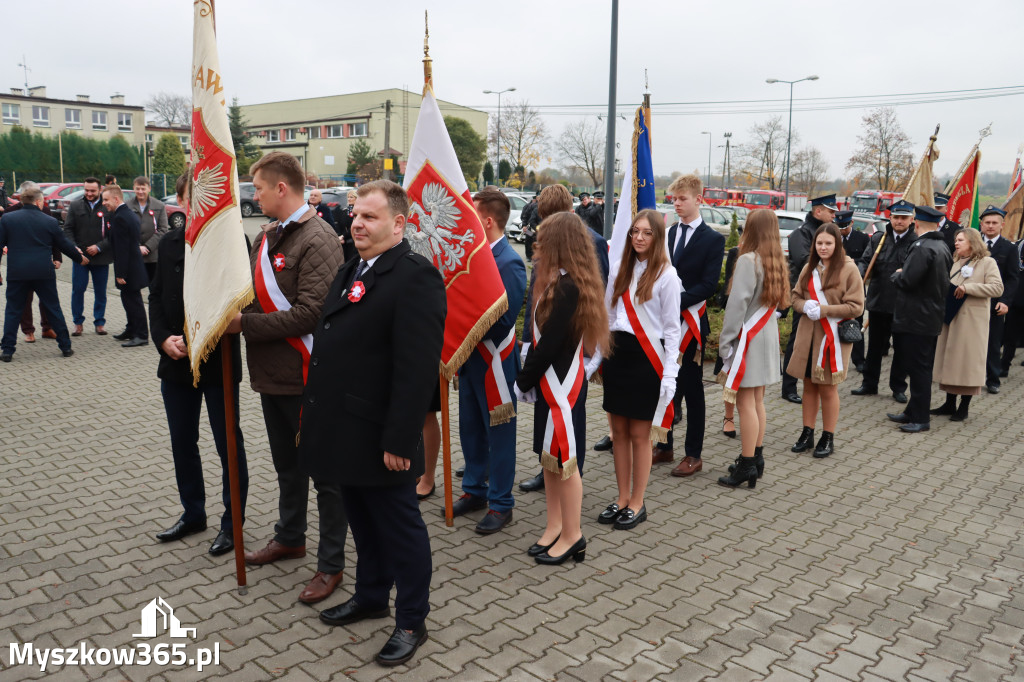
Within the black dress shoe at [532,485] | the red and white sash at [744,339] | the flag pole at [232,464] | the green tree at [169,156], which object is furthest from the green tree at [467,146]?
the flag pole at [232,464]

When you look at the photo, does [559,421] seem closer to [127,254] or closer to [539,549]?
[539,549]

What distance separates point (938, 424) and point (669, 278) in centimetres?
470

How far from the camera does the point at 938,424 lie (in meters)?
8.18

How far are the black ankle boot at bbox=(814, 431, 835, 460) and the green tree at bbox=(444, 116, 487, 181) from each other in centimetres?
5861

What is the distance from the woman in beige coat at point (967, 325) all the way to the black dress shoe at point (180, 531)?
23.5ft

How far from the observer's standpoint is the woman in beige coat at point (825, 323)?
6.67 m

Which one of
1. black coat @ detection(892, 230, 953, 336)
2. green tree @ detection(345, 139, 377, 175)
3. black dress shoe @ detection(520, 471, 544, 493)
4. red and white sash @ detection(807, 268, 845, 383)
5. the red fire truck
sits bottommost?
black dress shoe @ detection(520, 471, 544, 493)

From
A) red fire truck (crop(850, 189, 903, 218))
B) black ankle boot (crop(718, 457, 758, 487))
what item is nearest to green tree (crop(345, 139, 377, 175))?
red fire truck (crop(850, 189, 903, 218))

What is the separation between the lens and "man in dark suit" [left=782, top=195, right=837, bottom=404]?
867cm

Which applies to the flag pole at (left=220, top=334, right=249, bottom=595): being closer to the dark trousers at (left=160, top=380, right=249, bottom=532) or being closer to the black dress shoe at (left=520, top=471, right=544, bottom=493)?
the dark trousers at (left=160, top=380, right=249, bottom=532)

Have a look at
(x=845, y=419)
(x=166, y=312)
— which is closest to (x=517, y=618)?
(x=166, y=312)

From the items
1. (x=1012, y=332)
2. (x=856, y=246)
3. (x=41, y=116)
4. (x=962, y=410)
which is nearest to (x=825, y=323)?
(x=962, y=410)

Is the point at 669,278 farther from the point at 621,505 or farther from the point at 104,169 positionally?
the point at 104,169

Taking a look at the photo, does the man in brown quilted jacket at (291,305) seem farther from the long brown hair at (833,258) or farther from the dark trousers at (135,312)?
the dark trousers at (135,312)
